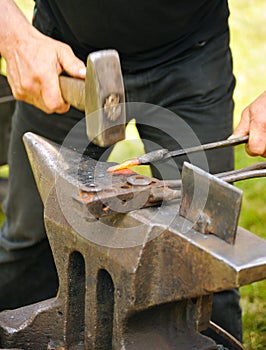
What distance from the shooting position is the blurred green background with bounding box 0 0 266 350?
3.17m

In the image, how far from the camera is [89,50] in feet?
8.25

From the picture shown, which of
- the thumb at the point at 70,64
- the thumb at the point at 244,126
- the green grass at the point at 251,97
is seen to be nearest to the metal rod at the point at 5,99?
the green grass at the point at 251,97

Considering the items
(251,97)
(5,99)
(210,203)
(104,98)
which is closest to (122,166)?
(104,98)

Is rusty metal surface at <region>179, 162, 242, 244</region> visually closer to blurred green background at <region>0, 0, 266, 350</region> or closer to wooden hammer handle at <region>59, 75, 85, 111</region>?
wooden hammer handle at <region>59, 75, 85, 111</region>

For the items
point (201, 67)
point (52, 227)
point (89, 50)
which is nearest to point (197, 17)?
point (201, 67)

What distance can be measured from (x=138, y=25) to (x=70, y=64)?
1.51 ft

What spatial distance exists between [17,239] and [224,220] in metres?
1.41

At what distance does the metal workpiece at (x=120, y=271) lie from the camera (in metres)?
1.60

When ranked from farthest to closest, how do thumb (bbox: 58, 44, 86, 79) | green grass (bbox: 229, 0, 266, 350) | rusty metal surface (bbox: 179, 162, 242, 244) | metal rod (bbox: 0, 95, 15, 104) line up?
metal rod (bbox: 0, 95, 15, 104)
green grass (bbox: 229, 0, 266, 350)
thumb (bbox: 58, 44, 86, 79)
rusty metal surface (bbox: 179, 162, 242, 244)

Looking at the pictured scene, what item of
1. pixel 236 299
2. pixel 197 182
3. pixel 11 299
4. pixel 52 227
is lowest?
pixel 11 299

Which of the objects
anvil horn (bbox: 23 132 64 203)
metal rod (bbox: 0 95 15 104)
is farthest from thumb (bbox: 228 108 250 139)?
metal rod (bbox: 0 95 15 104)

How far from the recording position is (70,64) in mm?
2008

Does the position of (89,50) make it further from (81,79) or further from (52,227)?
(52,227)

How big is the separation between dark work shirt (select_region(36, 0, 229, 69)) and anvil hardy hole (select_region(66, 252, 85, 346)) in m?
0.84
